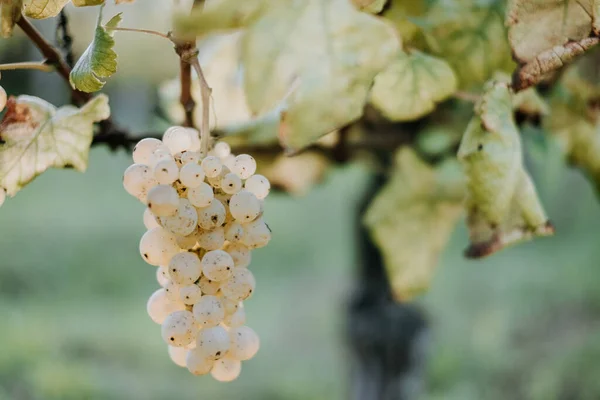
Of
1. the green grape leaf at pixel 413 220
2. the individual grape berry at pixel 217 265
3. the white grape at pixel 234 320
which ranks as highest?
the individual grape berry at pixel 217 265

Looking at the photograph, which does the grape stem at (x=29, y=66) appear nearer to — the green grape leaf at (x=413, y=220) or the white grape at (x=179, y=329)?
the white grape at (x=179, y=329)

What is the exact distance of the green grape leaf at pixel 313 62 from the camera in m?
0.27

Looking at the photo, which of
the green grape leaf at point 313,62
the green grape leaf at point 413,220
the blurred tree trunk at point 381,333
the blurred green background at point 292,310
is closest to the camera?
the green grape leaf at point 313,62

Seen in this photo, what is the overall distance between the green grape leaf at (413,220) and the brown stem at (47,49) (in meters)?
0.32

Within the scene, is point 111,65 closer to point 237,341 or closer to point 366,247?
point 237,341

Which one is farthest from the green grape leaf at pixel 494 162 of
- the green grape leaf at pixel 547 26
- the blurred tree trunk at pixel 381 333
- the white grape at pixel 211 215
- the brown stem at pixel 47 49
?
the blurred tree trunk at pixel 381 333

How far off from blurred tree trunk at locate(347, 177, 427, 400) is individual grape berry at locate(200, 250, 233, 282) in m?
0.58

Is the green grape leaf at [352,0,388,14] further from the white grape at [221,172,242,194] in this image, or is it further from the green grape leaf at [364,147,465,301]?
the green grape leaf at [364,147,465,301]

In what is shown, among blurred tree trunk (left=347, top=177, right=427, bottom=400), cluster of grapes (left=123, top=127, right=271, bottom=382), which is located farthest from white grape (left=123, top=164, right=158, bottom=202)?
blurred tree trunk (left=347, top=177, right=427, bottom=400)

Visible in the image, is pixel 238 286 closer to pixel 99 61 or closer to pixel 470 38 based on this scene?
pixel 99 61

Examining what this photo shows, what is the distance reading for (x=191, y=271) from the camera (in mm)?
351

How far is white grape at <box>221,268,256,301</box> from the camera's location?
37cm

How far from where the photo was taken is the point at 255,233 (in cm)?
36

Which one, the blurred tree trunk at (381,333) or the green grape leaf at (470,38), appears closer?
the green grape leaf at (470,38)
